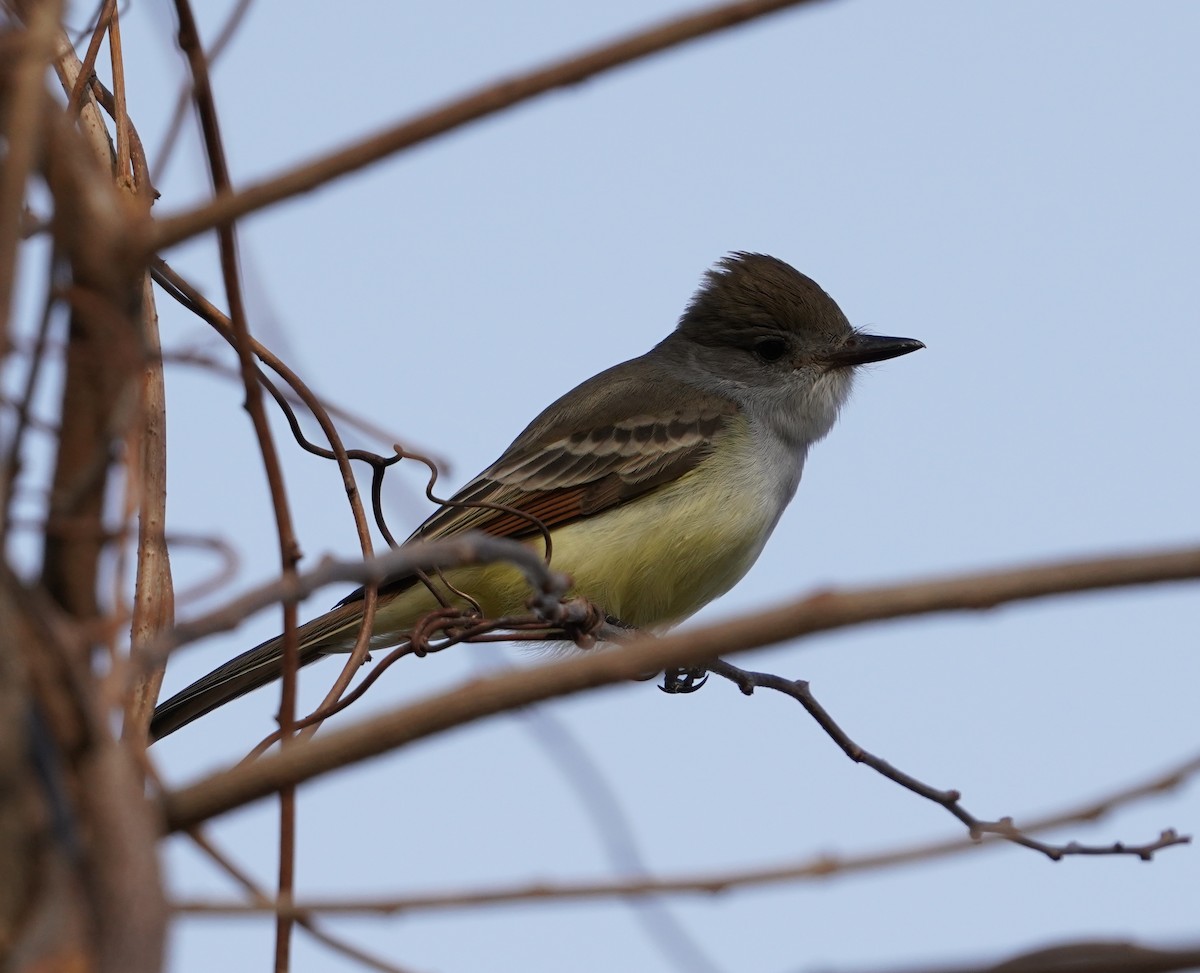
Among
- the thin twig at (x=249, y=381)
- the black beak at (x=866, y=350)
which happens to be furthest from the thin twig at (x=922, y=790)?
the black beak at (x=866, y=350)

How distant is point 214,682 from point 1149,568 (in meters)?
4.20

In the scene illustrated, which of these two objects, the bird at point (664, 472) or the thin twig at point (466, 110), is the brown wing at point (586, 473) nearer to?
the bird at point (664, 472)

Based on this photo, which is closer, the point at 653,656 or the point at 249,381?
the point at 653,656

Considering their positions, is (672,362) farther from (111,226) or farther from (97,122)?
(111,226)

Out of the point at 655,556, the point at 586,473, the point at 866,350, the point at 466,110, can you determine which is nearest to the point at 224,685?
the point at 655,556

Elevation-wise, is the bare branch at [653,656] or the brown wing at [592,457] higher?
the brown wing at [592,457]

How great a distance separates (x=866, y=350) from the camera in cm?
690

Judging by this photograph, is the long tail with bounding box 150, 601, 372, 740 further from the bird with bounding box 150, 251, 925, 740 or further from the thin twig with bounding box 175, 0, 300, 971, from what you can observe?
the thin twig with bounding box 175, 0, 300, 971

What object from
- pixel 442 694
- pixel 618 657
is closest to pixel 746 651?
pixel 618 657

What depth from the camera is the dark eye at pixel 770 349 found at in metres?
7.19

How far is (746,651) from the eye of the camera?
4.09ft

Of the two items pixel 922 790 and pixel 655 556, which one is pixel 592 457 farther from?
pixel 922 790

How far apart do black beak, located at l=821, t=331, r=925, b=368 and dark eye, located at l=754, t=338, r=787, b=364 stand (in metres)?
0.23

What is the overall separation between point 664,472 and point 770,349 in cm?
131
